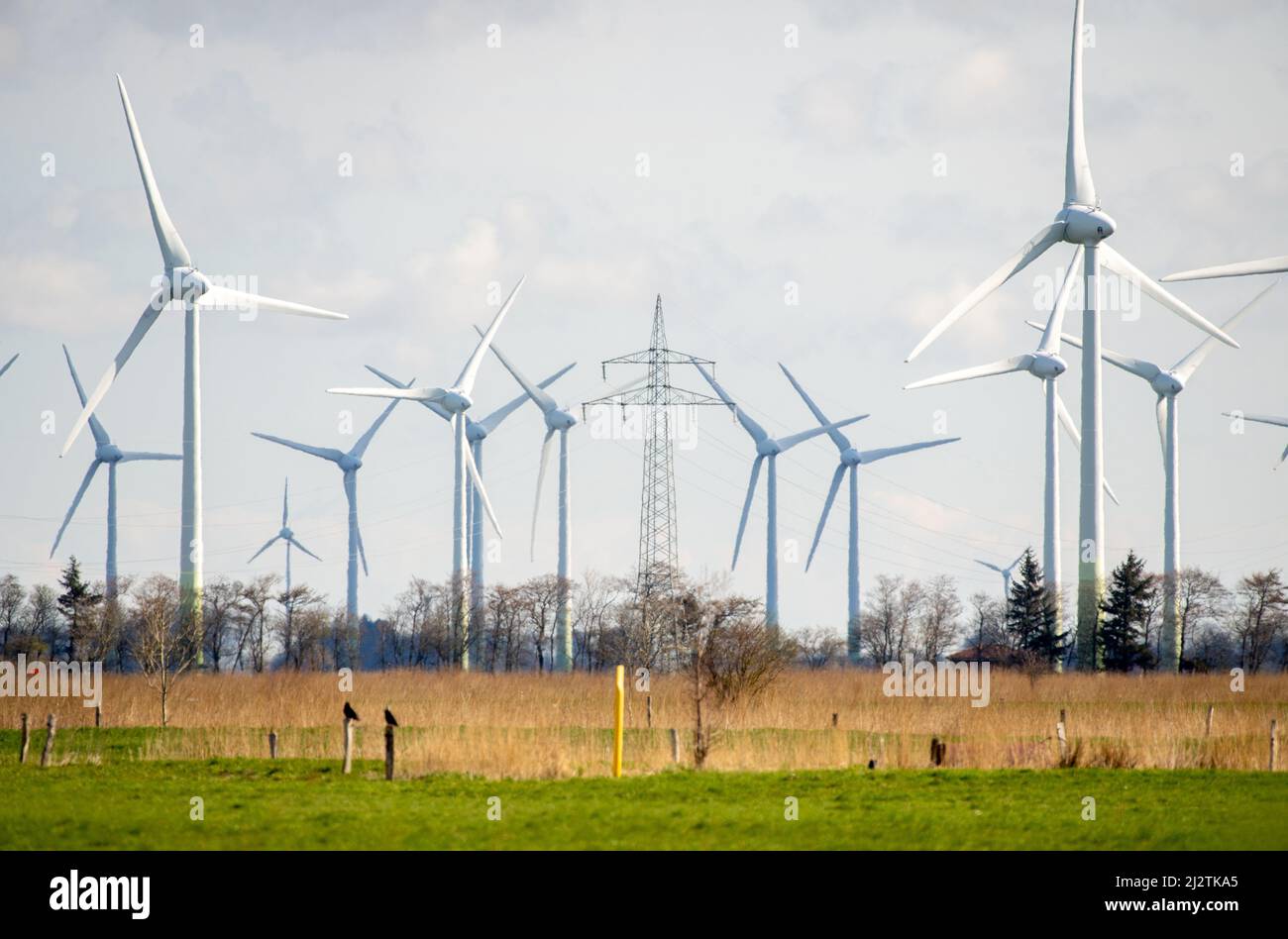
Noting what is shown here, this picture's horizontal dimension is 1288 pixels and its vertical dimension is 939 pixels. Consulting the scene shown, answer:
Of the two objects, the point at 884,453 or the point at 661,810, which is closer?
the point at 661,810

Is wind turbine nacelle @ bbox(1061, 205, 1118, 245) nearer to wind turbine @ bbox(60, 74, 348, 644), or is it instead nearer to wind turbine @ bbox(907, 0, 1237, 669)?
wind turbine @ bbox(907, 0, 1237, 669)

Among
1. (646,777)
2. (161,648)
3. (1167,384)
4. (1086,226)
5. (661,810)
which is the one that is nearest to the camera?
(661,810)

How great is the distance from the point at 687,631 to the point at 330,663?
6375 cm

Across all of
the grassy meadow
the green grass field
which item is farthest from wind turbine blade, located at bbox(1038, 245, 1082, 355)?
the green grass field

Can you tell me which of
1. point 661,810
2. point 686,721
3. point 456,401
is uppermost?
point 456,401

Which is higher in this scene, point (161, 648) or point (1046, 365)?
point (1046, 365)

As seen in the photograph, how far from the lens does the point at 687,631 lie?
156 feet

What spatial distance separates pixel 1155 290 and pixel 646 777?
44582 mm

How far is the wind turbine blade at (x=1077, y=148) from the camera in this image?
202 feet

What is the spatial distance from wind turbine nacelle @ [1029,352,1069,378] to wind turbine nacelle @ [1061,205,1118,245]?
8.28 meters

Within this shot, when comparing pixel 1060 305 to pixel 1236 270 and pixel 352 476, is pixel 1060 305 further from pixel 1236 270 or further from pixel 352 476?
pixel 352 476

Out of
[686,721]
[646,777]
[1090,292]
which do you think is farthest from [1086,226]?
[646,777]

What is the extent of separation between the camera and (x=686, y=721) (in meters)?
40.0
